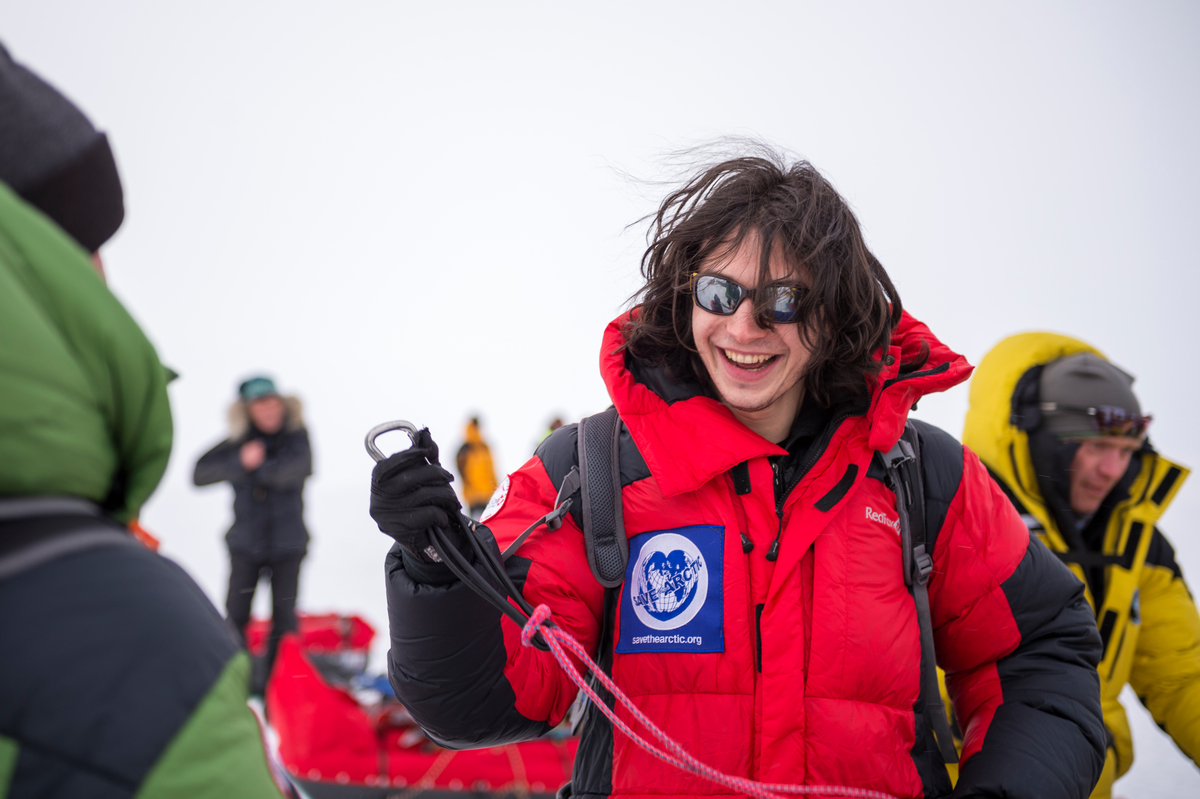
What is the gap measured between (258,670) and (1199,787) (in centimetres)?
505

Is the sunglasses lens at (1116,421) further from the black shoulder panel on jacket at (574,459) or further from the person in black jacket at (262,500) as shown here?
the person in black jacket at (262,500)

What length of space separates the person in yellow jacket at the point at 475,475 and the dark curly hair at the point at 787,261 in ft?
23.8

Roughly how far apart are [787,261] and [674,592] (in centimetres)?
75

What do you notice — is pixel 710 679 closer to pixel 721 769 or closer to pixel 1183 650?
pixel 721 769

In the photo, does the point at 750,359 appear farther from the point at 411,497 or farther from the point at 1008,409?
the point at 1008,409

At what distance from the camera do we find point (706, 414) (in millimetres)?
1480

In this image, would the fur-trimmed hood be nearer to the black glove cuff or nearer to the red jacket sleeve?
the black glove cuff

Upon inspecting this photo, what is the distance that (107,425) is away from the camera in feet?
1.94

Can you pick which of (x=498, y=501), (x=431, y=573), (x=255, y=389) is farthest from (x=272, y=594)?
(x=431, y=573)

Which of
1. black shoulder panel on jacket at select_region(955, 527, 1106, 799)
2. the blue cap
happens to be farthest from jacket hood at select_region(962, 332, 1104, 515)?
the blue cap

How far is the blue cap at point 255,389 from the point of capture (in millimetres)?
4547

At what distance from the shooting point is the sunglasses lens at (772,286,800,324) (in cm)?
146

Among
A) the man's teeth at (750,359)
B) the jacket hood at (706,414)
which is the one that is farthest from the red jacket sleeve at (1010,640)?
the man's teeth at (750,359)

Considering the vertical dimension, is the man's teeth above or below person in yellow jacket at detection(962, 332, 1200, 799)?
above
